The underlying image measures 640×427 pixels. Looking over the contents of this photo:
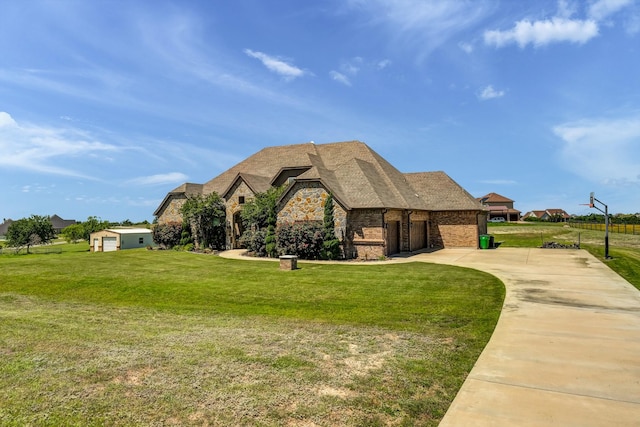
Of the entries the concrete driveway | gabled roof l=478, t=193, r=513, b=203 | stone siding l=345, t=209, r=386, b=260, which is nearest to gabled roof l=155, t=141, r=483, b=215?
stone siding l=345, t=209, r=386, b=260

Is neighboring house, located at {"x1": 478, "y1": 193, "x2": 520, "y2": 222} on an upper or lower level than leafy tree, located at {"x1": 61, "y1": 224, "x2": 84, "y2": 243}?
upper

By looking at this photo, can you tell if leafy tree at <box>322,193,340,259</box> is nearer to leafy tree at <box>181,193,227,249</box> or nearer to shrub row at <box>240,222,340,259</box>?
shrub row at <box>240,222,340,259</box>

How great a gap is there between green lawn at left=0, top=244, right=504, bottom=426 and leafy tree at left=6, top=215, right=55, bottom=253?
4800cm

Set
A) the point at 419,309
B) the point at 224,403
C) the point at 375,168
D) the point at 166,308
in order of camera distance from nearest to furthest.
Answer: the point at 224,403
the point at 419,309
the point at 166,308
the point at 375,168

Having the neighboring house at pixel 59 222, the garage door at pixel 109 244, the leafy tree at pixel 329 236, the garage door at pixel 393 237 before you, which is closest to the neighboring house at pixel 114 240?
the garage door at pixel 109 244

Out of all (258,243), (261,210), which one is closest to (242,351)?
(258,243)

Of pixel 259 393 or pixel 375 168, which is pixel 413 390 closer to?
pixel 259 393

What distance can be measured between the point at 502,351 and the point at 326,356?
3.36m

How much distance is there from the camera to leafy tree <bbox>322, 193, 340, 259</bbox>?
2329 cm

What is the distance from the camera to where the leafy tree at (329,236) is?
76.4 feet

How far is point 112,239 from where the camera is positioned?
37781 mm

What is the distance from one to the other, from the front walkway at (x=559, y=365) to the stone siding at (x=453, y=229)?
58.8ft

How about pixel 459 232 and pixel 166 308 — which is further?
pixel 459 232

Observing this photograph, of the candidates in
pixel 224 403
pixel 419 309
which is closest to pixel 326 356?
pixel 224 403
